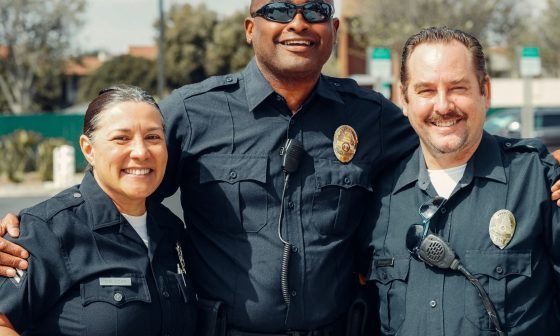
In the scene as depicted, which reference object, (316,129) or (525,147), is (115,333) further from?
(525,147)

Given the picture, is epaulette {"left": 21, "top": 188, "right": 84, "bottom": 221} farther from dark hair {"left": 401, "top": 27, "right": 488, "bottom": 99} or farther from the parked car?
the parked car

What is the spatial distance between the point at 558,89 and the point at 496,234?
99.8 ft

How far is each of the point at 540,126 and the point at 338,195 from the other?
15086 millimetres

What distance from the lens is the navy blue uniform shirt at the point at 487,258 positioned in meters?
2.83

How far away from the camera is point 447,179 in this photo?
3.03 m

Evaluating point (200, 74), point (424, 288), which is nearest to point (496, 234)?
point (424, 288)

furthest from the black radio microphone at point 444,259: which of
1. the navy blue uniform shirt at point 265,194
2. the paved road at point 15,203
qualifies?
the paved road at point 15,203

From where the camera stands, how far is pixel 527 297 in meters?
2.84

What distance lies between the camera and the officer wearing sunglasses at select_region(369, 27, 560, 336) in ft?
9.30

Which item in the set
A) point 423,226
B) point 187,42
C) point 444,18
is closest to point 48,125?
point 444,18

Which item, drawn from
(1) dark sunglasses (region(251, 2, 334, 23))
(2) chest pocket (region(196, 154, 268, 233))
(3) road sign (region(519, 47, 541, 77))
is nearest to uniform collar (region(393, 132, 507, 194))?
(2) chest pocket (region(196, 154, 268, 233))

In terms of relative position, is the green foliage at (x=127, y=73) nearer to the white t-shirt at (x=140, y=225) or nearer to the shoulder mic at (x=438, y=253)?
the white t-shirt at (x=140, y=225)

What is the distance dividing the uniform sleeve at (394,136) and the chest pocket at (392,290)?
1.70 feet

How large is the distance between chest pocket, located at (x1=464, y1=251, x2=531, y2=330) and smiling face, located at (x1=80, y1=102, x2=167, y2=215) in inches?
49.2
